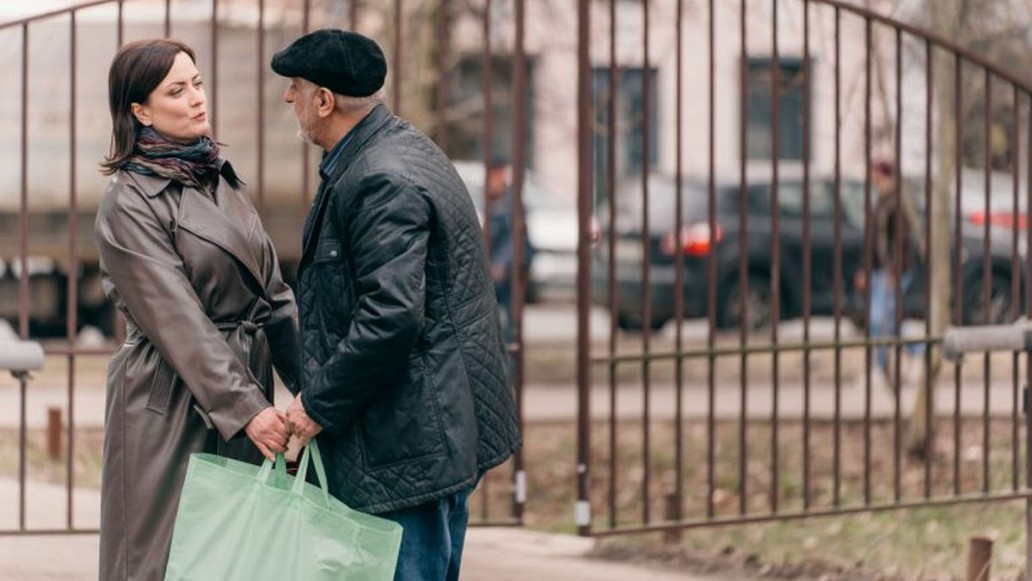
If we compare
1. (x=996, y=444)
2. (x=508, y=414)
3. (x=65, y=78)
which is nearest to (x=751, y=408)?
(x=996, y=444)

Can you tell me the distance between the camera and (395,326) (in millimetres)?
4383

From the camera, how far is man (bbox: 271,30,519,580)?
4430mm

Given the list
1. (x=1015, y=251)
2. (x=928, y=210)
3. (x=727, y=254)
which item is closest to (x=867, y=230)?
(x=928, y=210)

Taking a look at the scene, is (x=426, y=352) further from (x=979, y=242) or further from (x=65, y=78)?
(x=65, y=78)

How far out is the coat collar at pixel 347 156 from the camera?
4609 millimetres

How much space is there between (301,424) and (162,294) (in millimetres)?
473

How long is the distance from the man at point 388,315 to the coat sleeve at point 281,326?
38cm

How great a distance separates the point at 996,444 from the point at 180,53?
6174 millimetres

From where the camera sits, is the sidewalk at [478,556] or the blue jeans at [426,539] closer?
the blue jeans at [426,539]

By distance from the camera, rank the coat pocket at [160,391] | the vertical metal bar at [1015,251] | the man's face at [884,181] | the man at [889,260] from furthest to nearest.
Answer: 1. the man's face at [884,181]
2. the man at [889,260]
3. the vertical metal bar at [1015,251]
4. the coat pocket at [160,391]

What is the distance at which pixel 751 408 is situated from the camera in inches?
527

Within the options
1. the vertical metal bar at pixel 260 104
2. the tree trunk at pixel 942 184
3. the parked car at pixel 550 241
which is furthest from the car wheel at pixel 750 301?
the vertical metal bar at pixel 260 104

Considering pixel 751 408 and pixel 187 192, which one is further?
pixel 751 408

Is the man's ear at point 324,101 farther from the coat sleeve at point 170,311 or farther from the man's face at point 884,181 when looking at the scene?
the man's face at point 884,181
